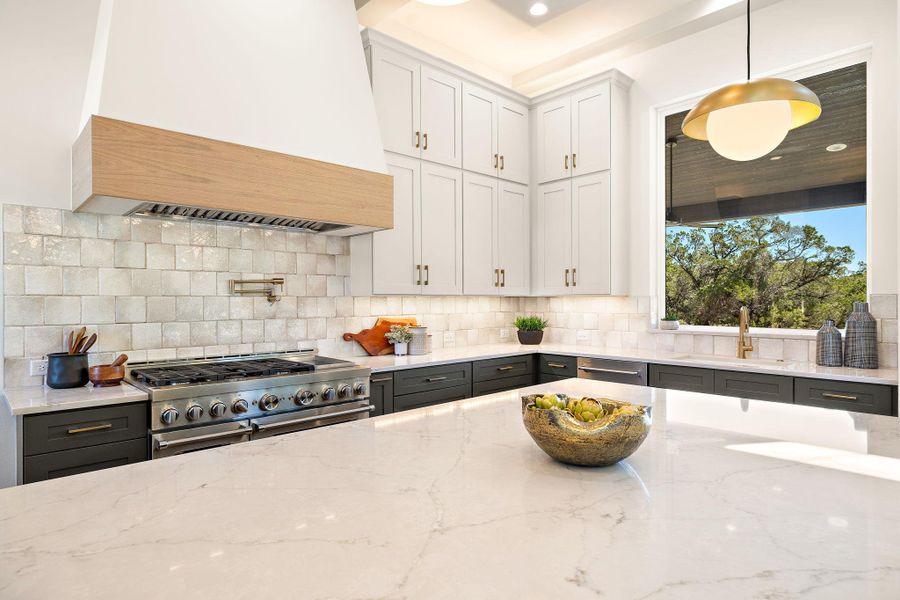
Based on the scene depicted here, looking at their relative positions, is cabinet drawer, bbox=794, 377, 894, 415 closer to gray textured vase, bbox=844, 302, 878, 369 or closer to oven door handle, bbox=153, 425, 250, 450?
gray textured vase, bbox=844, 302, 878, 369

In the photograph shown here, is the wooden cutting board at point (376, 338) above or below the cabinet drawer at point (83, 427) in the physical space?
above

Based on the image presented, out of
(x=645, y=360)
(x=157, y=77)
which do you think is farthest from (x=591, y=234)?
(x=157, y=77)

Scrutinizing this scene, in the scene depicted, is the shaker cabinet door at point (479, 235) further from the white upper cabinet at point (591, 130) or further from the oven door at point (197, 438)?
the oven door at point (197, 438)

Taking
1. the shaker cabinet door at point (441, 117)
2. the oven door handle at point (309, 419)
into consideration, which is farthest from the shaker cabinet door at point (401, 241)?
the oven door handle at point (309, 419)

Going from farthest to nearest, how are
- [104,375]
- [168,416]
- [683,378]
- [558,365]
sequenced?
[558,365] < [683,378] < [104,375] < [168,416]

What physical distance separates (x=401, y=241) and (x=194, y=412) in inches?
68.3

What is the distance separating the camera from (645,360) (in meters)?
3.52

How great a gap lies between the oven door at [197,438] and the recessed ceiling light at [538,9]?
3.23 metres

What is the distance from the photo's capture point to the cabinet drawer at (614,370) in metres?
3.56

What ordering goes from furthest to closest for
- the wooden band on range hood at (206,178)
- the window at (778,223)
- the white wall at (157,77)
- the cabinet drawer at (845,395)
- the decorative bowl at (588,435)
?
the window at (778,223), the cabinet drawer at (845,395), the white wall at (157,77), the wooden band on range hood at (206,178), the decorative bowl at (588,435)

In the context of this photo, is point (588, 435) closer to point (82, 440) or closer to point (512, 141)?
point (82, 440)

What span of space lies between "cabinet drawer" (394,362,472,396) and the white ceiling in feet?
7.65

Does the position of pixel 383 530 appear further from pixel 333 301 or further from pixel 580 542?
pixel 333 301

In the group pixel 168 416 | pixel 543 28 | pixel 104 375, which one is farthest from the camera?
pixel 543 28
